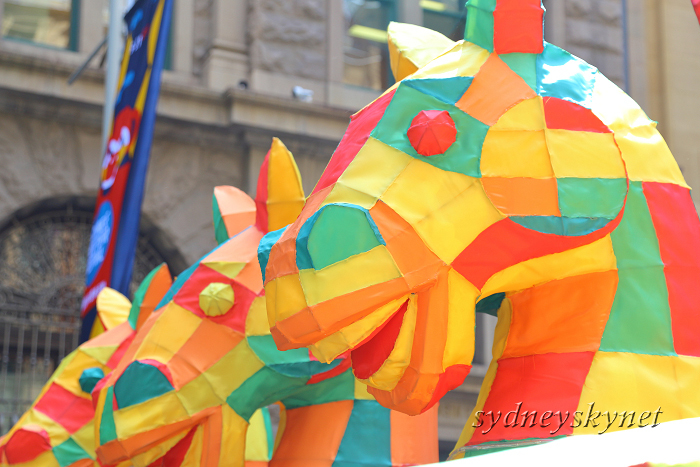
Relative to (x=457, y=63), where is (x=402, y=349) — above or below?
below

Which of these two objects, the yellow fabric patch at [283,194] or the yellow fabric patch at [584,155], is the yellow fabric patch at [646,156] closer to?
the yellow fabric patch at [584,155]

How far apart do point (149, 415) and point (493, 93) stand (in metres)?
1.75

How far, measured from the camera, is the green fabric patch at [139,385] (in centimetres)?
319

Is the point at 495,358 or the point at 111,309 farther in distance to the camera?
the point at 111,309

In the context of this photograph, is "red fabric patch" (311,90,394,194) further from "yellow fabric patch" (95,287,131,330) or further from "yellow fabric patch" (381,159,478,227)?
"yellow fabric patch" (95,287,131,330)

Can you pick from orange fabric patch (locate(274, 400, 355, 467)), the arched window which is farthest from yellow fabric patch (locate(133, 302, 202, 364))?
the arched window

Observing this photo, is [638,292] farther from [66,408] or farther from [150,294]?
[66,408]

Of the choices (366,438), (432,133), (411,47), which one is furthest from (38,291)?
(432,133)

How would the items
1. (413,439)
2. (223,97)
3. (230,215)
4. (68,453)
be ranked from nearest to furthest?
(413,439)
(230,215)
(68,453)
(223,97)

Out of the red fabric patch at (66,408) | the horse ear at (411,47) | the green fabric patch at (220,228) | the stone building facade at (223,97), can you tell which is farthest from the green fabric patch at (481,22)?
the stone building facade at (223,97)

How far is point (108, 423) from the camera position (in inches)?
125

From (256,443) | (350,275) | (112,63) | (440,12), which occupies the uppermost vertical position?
(440,12)

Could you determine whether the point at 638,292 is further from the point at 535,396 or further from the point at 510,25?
the point at 510,25

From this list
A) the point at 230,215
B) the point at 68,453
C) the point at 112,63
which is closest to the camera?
the point at 230,215
